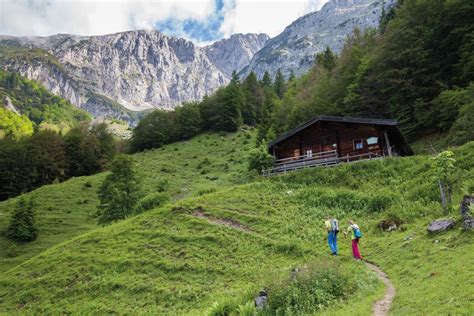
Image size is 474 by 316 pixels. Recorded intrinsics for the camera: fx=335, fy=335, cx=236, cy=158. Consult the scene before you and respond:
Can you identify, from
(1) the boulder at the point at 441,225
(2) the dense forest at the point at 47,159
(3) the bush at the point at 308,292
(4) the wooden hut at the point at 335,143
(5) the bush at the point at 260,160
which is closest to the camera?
(3) the bush at the point at 308,292

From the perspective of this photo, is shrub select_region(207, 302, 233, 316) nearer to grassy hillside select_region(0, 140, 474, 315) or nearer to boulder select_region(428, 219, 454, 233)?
grassy hillside select_region(0, 140, 474, 315)

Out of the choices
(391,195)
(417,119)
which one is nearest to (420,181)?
(391,195)

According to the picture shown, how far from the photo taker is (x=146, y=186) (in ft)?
176

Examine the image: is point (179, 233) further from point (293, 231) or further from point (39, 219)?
point (39, 219)

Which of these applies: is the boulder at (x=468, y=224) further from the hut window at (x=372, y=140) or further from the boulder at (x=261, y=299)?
the hut window at (x=372, y=140)

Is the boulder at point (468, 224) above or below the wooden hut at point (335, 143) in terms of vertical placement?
below

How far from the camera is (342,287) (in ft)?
39.8

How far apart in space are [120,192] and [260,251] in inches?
932

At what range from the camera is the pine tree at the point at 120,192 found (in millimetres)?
38594

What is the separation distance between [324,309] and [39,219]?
43.8 metres

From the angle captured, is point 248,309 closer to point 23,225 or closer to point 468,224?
point 468,224

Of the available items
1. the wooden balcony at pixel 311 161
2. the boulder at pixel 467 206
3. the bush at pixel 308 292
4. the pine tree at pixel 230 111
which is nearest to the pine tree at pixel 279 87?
the pine tree at pixel 230 111

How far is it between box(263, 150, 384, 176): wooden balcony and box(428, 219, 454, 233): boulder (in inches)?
755

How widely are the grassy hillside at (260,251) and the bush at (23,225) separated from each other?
551 inches
